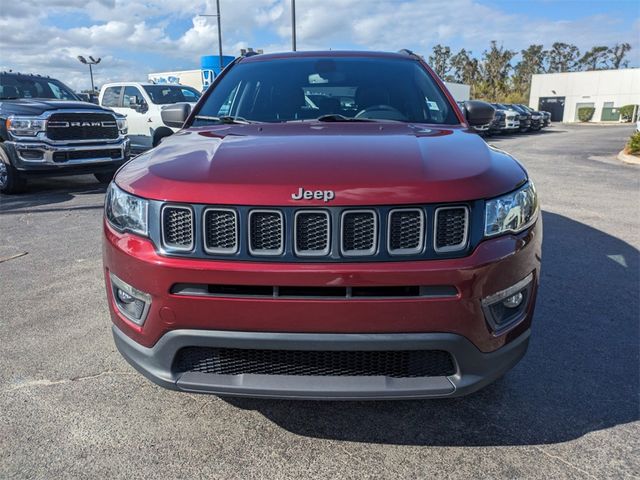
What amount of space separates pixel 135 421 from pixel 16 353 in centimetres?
117

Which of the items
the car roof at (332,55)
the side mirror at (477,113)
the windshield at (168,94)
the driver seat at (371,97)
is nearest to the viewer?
the driver seat at (371,97)

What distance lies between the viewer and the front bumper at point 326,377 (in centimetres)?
190

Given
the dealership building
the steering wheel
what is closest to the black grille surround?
the steering wheel

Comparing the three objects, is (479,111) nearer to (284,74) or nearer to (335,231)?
(284,74)

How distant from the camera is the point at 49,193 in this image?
8766 mm

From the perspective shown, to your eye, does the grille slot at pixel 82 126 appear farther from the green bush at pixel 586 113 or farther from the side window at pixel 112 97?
the green bush at pixel 586 113

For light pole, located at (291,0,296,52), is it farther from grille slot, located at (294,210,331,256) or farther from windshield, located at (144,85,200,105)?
grille slot, located at (294,210,331,256)

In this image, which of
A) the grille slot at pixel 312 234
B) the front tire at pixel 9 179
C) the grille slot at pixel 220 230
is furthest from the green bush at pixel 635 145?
the grille slot at pixel 220 230

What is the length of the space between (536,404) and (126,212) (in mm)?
2160

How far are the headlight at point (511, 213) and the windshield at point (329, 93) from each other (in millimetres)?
1070

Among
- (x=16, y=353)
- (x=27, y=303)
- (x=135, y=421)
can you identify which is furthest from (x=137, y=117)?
(x=135, y=421)

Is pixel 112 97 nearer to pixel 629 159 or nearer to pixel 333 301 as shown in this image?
pixel 333 301

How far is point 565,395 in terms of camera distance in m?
2.63

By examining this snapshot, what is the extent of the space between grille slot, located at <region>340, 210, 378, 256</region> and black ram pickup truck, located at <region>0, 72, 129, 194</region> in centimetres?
772
